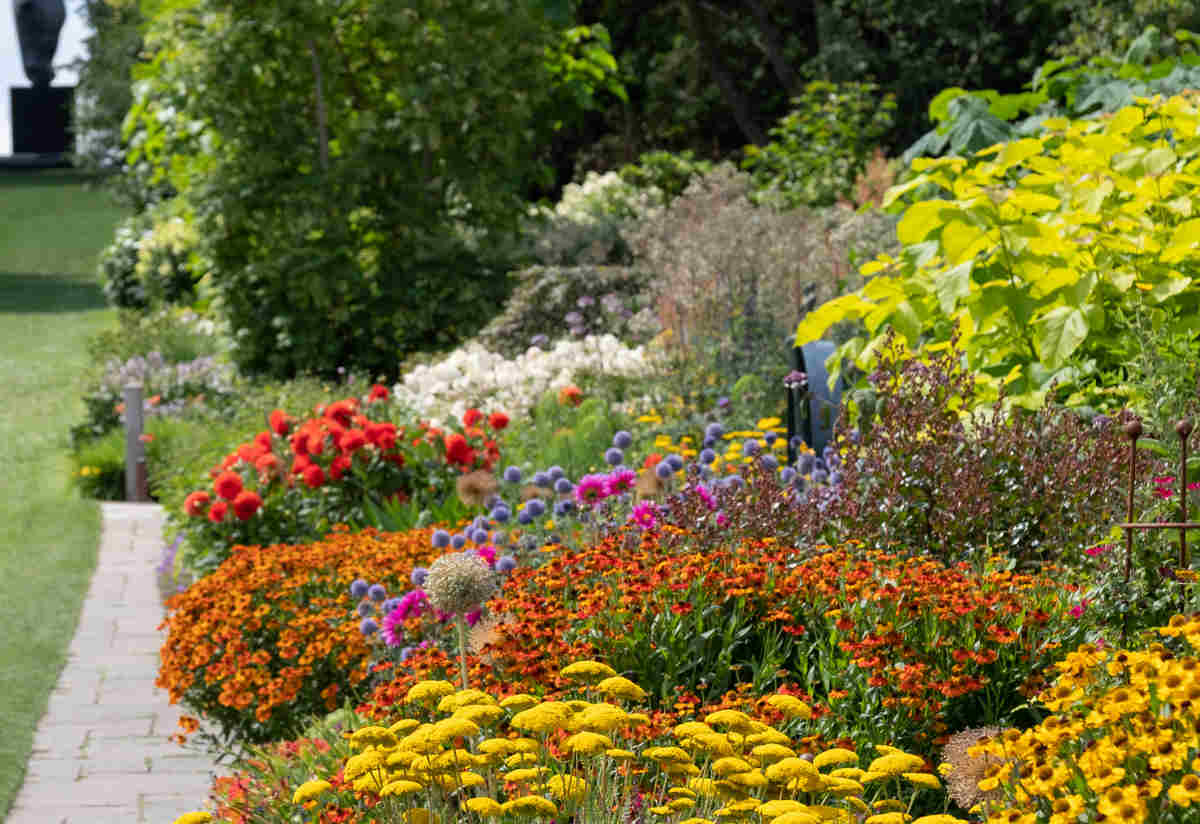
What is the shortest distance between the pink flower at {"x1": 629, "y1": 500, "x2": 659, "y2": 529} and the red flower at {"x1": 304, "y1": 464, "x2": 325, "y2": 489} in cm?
199

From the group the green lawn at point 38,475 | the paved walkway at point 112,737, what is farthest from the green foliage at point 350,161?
the paved walkway at point 112,737

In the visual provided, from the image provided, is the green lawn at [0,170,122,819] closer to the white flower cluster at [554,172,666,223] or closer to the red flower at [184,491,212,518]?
the red flower at [184,491,212,518]

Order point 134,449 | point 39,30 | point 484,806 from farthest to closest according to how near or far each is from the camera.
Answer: point 134,449 → point 484,806 → point 39,30

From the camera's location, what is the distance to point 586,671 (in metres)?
2.66

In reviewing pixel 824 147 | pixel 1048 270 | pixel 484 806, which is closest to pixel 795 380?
pixel 1048 270

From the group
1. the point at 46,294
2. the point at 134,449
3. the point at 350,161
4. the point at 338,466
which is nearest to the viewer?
the point at 338,466

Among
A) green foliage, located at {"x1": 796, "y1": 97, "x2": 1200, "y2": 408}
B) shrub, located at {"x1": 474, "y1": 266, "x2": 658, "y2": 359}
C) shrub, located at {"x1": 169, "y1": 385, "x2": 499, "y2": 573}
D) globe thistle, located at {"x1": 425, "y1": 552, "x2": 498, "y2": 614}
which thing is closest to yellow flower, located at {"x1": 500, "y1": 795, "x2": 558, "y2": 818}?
globe thistle, located at {"x1": 425, "y1": 552, "x2": 498, "y2": 614}

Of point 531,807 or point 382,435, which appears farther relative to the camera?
point 382,435

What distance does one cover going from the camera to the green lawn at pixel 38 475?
5.41 meters

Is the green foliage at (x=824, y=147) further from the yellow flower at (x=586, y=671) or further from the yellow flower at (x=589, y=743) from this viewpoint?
the yellow flower at (x=589, y=743)

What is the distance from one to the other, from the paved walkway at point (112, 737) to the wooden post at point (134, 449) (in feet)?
6.00

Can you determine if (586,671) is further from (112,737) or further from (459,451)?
(459,451)

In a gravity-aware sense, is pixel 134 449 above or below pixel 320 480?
below

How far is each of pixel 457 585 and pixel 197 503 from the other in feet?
9.74
